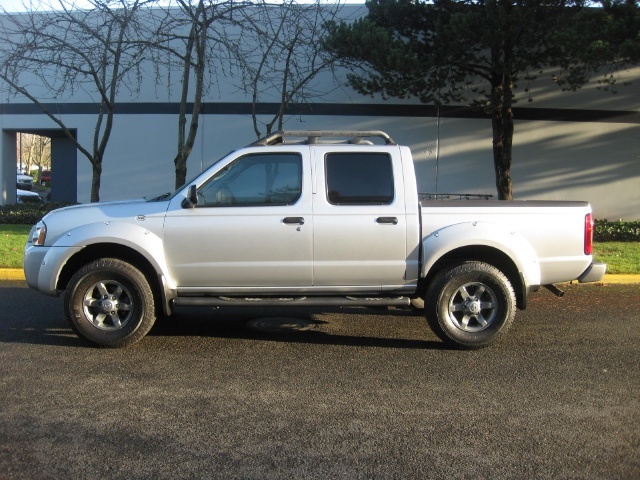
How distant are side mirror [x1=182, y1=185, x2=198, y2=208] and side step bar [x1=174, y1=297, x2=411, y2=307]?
92cm

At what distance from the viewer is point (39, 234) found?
6773 mm

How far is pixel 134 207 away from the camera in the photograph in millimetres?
6742

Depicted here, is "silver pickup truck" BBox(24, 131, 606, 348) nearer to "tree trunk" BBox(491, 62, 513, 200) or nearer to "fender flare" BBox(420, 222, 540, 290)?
"fender flare" BBox(420, 222, 540, 290)

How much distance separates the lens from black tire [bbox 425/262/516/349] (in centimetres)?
661

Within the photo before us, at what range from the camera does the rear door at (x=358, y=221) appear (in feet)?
21.8

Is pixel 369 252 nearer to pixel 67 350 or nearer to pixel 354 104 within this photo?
pixel 67 350

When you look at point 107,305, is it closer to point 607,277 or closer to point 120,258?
point 120,258

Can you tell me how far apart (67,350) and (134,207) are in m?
1.53

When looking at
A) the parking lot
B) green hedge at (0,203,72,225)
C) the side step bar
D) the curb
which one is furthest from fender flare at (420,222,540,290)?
green hedge at (0,203,72,225)

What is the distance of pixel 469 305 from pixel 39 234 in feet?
14.2

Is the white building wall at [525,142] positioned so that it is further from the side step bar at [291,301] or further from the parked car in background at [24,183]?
the parked car in background at [24,183]

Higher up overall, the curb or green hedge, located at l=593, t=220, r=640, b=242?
green hedge, located at l=593, t=220, r=640, b=242

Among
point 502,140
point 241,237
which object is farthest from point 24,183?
point 241,237

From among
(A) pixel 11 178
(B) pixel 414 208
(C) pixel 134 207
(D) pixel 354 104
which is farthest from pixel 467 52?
(A) pixel 11 178
